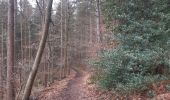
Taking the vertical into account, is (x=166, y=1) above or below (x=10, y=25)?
above

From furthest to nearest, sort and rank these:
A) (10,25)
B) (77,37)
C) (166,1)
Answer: (77,37)
(166,1)
(10,25)

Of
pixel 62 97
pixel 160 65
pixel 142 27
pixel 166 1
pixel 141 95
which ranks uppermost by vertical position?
pixel 166 1

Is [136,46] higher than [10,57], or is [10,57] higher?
[136,46]

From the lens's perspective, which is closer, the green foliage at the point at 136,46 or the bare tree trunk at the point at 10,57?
the green foliage at the point at 136,46

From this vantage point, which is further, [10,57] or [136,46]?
[10,57]

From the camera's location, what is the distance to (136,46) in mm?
11156

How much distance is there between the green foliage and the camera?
10398 millimetres

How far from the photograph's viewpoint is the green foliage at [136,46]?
34.1 ft

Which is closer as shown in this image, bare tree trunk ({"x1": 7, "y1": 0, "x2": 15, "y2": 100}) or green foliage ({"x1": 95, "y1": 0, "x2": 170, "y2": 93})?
green foliage ({"x1": 95, "y1": 0, "x2": 170, "y2": 93})

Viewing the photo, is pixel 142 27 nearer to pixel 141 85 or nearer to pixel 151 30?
pixel 151 30

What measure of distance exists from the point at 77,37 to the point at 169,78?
38.9 m

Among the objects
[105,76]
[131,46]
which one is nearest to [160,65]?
[131,46]

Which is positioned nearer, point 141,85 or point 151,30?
point 141,85

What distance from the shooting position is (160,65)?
35.5ft
